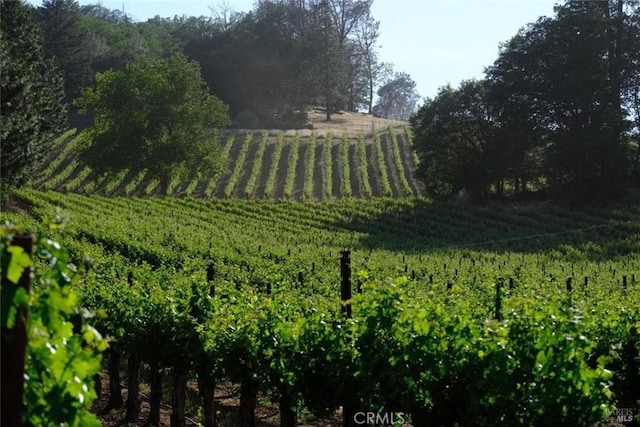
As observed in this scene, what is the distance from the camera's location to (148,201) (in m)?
48.5

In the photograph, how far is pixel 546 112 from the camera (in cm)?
5038

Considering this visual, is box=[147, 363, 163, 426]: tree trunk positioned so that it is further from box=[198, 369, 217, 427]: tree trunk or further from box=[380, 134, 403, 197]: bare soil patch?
box=[380, 134, 403, 197]: bare soil patch

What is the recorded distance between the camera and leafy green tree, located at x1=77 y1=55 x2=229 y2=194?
168ft

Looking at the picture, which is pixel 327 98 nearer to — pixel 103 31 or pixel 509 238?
pixel 103 31

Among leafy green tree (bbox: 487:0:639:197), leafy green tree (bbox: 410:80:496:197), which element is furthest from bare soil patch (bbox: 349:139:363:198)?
leafy green tree (bbox: 487:0:639:197)

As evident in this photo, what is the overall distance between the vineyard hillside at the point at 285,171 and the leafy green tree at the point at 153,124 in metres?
1.84

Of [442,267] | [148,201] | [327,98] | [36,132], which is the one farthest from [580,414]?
[327,98]

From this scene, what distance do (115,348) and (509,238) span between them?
105ft

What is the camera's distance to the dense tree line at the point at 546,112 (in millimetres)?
49094

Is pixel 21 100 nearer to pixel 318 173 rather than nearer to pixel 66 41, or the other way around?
pixel 318 173

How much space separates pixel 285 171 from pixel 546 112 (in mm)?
17848

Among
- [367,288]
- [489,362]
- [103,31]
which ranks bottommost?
[489,362]

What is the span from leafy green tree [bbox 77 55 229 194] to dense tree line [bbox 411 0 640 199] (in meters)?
14.1

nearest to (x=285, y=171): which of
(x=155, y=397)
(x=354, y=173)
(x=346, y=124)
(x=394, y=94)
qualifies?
(x=354, y=173)
